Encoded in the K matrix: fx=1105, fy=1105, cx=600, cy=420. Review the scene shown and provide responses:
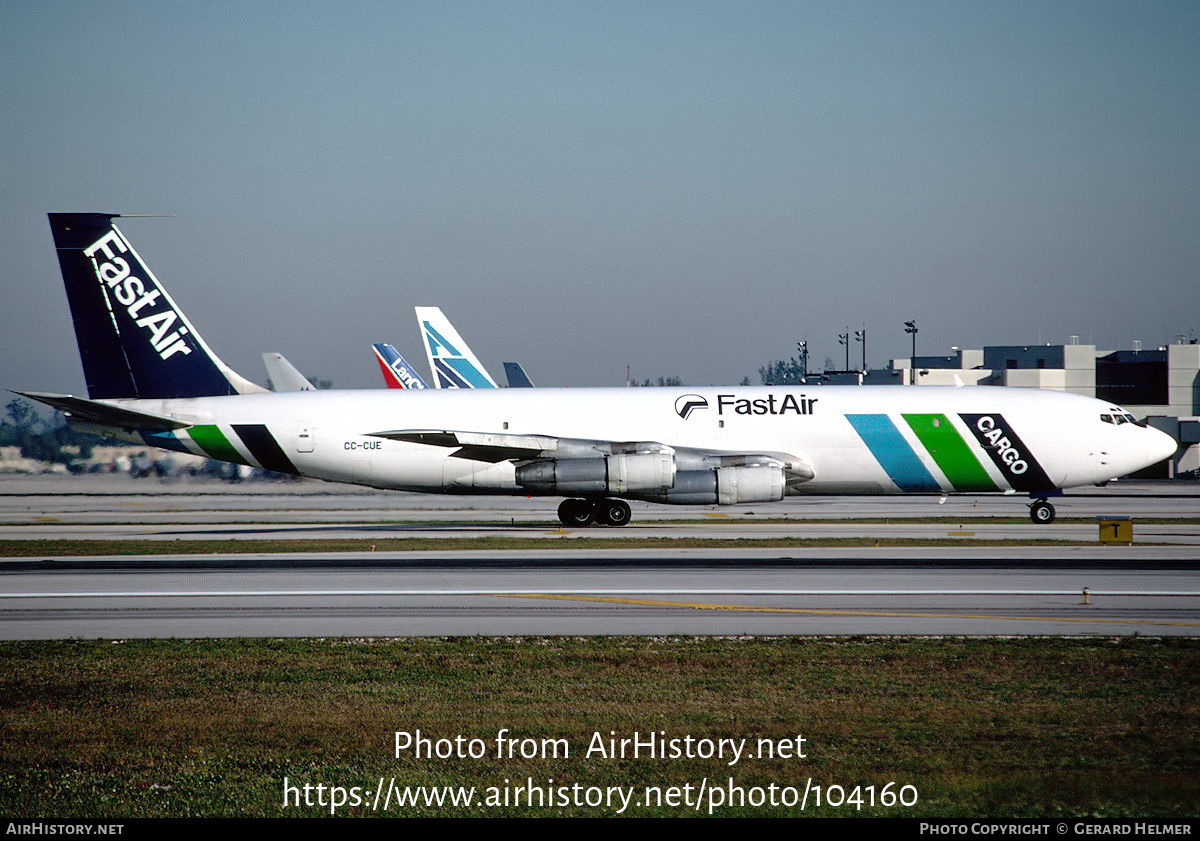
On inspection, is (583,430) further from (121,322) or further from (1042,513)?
(1042,513)

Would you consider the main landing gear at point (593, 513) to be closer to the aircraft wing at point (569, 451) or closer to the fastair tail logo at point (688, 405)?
the aircraft wing at point (569, 451)

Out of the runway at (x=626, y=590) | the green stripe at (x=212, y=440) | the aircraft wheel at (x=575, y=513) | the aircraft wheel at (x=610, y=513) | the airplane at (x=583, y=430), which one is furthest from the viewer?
the aircraft wheel at (x=610, y=513)

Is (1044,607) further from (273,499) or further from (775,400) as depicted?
(273,499)

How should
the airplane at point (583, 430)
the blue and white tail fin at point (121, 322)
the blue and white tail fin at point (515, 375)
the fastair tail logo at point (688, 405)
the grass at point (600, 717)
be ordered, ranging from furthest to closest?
the blue and white tail fin at point (515, 375), the fastair tail logo at point (688, 405), the airplane at point (583, 430), the blue and white tail fin at point (121, 322), the grass at point (600, 717)

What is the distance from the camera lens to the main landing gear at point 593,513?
123ft

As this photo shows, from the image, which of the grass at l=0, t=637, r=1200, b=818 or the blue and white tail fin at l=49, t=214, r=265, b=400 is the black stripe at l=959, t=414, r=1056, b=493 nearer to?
the grass at l=0, t=637, r=1200, b=818

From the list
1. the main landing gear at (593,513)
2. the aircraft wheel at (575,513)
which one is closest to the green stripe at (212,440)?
the aircraft wheel at (575,513)

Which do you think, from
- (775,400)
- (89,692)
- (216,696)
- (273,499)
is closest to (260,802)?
(216,696)

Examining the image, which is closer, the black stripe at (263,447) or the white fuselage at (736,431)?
the white fuselage at (736,431)

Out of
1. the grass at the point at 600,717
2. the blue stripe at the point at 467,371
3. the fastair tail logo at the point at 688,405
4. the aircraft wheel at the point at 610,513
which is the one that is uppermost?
the blue stripe at the point at 467,371

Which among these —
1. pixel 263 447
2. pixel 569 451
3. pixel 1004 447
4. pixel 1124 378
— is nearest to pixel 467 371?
pixel 263 447

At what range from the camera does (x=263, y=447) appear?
123ft

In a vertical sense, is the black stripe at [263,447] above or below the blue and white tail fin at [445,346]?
below

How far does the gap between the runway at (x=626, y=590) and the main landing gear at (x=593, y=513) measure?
178 cm
